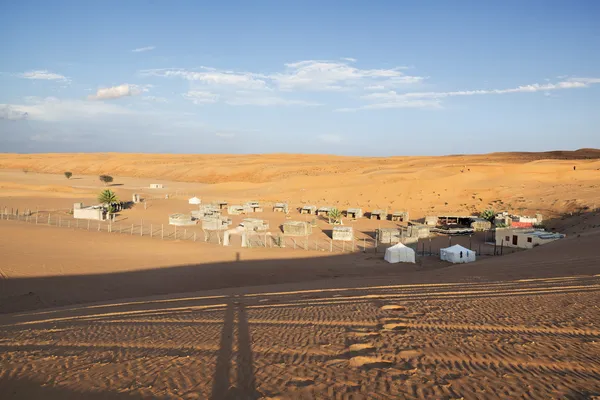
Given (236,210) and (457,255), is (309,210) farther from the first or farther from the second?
(457,255)

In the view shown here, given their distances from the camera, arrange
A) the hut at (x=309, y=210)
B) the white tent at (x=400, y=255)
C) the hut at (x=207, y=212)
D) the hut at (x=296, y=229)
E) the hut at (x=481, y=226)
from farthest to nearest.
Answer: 1. the hut at (x=309, y=210)
2. the hut at (x=207, y=212)
3. the hut at (x=481, y=226)
4. the hut at (x=296, y=229)
5. the white tent at (x=400, y=255)

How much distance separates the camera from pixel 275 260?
26.5 metres

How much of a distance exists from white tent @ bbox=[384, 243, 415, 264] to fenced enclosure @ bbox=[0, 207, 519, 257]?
9.41 ft

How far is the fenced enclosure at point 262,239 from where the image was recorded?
1243 inches

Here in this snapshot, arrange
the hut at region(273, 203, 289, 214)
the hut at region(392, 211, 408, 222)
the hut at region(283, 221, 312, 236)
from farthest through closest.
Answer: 1. the hut at region(273, 203, 289, 214)
2. the hut at region(392, 211, 408, 222)
3. the hut at region(283, 221, 312, 236)

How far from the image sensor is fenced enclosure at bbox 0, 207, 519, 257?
31.6 metres

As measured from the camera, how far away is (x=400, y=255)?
27078 mm

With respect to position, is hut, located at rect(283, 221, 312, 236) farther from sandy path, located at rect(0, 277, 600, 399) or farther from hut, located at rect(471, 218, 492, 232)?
sandy path, located at rect(0, 277, 600, 399)

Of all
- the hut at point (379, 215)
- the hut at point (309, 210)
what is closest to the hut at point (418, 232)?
the hut at point (379, 215)

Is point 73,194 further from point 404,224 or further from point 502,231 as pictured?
point 502,231

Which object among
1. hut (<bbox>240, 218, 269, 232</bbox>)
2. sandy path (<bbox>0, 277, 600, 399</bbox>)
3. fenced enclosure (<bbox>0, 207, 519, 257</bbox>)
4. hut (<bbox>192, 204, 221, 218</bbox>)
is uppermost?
sandy path (<bbox>0, 277, 600, 399</bbox>)

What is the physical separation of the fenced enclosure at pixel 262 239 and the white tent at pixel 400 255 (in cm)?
287

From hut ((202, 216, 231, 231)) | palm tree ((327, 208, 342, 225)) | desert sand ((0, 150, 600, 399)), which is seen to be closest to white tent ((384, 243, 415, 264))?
desert sand ((0, 150, 600, 399))

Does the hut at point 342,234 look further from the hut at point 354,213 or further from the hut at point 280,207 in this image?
the hut at point 280,207
